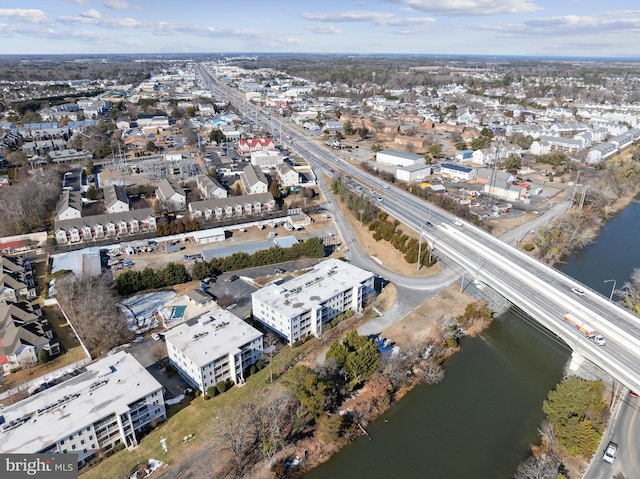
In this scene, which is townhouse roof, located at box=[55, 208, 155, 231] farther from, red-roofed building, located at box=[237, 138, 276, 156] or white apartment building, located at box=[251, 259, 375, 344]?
red-roofed building, located at box=[237, 138, 276, 156]

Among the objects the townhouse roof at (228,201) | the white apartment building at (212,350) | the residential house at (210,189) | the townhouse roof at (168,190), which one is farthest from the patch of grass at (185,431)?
the townhouse roof at (168,190)

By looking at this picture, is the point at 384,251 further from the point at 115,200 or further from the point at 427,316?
the point at 115,200

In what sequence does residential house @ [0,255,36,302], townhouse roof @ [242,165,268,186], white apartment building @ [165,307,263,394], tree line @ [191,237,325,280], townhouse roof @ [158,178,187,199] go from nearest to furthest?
white apartment building @ [165,307,263,394], residential house @ [0,255,36,302], tree line @ [191,237,325,280], townhouse roof @ [158,178,187,199], townhouse roof @ [242,165,268,186]

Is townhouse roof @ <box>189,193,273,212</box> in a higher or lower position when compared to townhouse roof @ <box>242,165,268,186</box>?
lower

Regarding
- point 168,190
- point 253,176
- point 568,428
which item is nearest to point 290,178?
point 253,176

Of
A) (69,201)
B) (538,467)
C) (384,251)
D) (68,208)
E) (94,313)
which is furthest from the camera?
(69,201)

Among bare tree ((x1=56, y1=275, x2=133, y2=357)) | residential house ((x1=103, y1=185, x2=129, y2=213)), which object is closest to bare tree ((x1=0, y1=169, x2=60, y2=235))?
residential house ((x1=103, y1=185, x2=129, y2=213))
